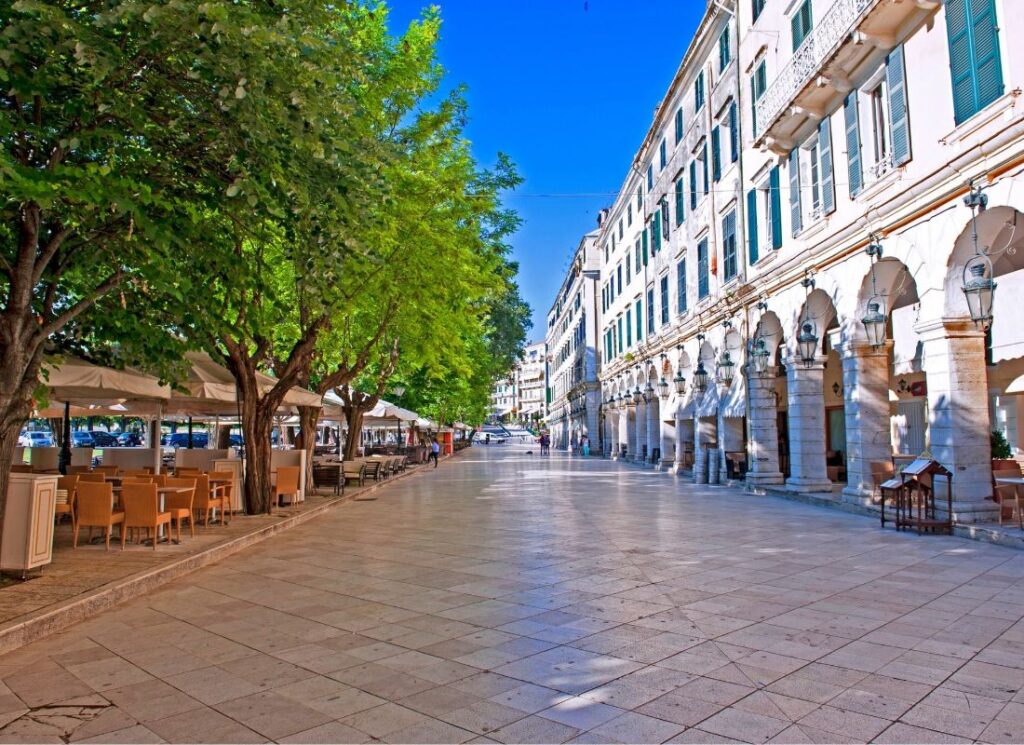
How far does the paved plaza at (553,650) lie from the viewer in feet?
12.8

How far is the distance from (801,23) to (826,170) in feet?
11.7

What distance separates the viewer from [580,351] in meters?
54.6

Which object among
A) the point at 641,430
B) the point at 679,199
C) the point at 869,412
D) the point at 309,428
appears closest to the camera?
the point at 869,412

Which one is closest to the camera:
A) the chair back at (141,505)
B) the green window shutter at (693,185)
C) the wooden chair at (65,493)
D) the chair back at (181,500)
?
the chair back at (141,505)

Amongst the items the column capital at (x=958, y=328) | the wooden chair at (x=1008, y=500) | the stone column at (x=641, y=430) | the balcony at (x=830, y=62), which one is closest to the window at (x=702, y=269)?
the balcony at (x=830, y=62)

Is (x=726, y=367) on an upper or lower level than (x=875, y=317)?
lower

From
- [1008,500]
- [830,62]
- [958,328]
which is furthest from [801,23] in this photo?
[1008,500]

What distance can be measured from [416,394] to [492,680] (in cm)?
3173

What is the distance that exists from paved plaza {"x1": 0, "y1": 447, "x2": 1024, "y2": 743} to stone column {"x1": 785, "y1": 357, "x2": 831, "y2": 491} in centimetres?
630

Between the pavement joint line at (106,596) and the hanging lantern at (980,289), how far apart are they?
10730 millimetres

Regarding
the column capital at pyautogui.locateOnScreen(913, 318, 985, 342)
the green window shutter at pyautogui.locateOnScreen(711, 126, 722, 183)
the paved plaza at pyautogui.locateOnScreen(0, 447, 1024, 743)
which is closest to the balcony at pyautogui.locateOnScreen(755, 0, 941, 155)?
the green window shutter at pyautogui.locateOnScreen(711, 126, 722, 183)

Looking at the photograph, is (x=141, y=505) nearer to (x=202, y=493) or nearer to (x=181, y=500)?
(x=181, y=500)

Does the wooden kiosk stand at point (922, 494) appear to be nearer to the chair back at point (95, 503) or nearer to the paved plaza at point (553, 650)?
the paved plaza at point (553, 650)

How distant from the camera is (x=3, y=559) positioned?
715 cm
